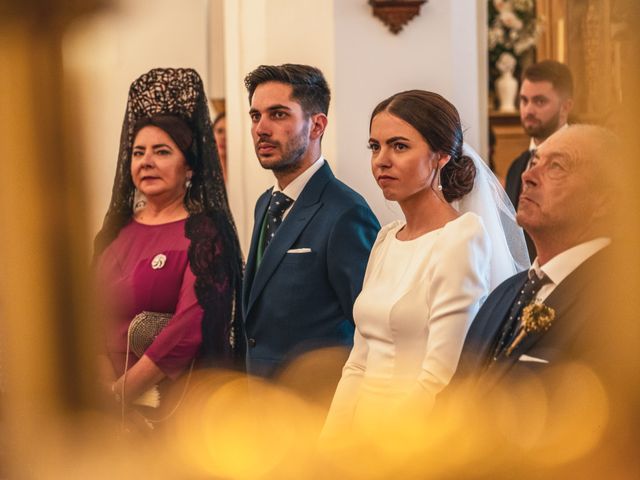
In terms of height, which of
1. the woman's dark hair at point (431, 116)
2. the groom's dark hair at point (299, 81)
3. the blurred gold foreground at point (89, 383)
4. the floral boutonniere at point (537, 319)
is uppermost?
the groom's dark hair at point (299, 81)

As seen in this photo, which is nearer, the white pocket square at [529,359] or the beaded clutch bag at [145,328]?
the white pocket square at [529,359]

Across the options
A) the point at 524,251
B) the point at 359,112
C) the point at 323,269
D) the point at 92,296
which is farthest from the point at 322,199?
the point at 92,296

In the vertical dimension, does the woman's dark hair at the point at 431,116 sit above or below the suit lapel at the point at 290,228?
above

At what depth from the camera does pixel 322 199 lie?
350 centimetres

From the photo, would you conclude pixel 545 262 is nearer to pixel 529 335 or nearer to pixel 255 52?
pixel 529 335

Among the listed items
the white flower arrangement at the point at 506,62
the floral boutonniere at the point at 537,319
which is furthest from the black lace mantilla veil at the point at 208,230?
the white flower arrangement at the point at 506,62

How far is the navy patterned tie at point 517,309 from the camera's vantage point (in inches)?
75.8

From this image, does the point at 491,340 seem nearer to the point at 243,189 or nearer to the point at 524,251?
the point at 524,251

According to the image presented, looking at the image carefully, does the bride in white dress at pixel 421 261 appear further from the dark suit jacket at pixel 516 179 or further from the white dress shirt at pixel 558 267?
the dark suit jacket at pixel 516 179

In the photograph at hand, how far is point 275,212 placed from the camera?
3.64 m

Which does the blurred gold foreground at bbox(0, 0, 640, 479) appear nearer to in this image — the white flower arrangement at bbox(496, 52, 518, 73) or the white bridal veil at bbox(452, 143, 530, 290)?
the white bridal veil at bbox(452, 143, 530, 290)

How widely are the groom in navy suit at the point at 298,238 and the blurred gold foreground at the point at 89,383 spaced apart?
9.21 ft

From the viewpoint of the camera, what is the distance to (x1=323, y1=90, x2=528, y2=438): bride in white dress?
2641 mm

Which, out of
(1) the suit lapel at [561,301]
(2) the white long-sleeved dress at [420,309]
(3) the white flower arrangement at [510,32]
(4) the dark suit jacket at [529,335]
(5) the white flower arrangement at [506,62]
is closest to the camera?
(4) the dark suit jacket at [529,335]
